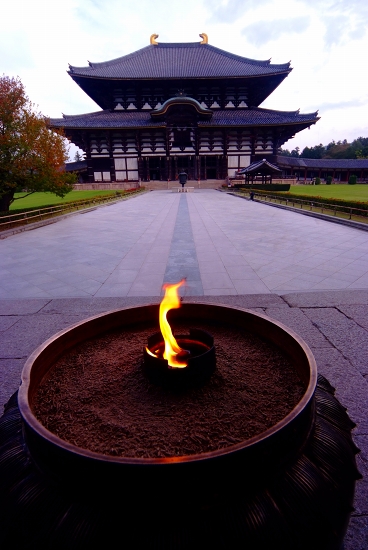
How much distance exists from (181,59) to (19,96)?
33.3 meters

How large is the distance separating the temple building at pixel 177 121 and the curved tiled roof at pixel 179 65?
0.12 meters

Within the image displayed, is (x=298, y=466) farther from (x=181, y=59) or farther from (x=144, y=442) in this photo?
(x=181, y=59)

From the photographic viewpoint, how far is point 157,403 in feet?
4.22

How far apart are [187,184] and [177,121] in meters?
6.46

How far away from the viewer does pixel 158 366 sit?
4.28 ft

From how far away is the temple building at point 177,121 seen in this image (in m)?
32.9

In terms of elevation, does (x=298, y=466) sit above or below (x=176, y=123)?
below

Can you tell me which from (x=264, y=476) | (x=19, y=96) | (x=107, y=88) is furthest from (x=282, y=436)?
(x=107, y=88)

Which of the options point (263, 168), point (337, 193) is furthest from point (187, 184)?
point (337, 193)

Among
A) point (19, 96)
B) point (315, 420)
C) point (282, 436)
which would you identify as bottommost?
point (315, 420)

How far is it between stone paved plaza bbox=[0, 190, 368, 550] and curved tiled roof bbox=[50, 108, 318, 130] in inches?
993

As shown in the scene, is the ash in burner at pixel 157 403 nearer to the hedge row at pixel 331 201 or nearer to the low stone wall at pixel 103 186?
the hedge row at pixel 331 201

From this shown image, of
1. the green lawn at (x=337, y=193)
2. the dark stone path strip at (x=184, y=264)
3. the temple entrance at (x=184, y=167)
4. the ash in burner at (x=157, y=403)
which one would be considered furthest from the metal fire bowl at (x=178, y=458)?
the temple entrance at (x=184, y=167)

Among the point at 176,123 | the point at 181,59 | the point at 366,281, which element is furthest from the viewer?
the point at 181,59
